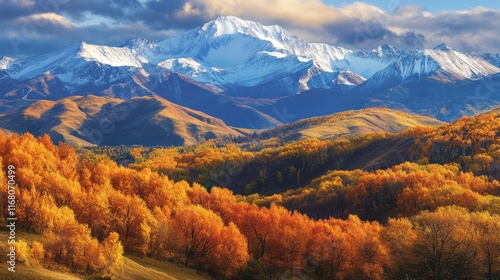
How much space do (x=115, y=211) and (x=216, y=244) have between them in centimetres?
2820

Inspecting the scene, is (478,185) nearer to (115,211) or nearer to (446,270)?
(446,270)

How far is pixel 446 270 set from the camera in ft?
310

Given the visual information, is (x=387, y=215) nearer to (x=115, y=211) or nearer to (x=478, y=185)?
(x=478, y=185)

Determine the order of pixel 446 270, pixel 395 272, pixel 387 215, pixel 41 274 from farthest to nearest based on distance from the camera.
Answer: pixel 387 215
pixel 395 272
pixel 446 270
pixel 41 274

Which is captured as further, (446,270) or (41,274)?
(446,270)

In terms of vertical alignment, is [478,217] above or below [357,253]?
above

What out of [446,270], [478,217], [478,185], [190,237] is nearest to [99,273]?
[190,237]

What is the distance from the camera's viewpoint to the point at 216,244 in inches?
4572

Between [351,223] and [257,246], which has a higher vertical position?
[351,223]

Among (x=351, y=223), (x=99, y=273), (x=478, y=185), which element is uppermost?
(x=478, y=185)

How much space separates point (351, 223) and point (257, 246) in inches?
1388

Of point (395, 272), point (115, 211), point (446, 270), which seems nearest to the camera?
point (446, 270)

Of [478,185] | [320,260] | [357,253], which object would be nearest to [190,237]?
[320,260]

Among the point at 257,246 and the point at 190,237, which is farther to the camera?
the point at 257,246
